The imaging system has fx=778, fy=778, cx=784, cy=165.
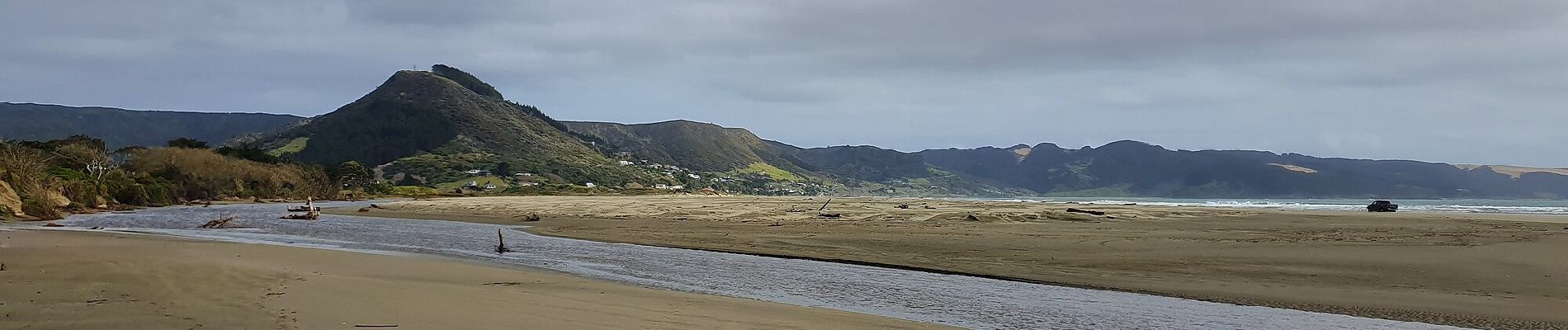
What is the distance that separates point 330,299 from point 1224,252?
17.7 m

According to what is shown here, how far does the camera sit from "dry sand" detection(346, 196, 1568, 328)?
11203 mm

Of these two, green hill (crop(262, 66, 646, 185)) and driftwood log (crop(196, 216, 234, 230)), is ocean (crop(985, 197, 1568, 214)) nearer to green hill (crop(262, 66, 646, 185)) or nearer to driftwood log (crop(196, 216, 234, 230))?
driftwood log (crop(196, 216, 234, 230))

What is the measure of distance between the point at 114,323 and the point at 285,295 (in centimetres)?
292

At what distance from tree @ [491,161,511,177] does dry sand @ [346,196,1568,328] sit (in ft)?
352

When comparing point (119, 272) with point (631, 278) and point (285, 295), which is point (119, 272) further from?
point (631, 278)

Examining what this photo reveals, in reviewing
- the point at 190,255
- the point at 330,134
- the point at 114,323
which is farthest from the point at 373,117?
the point at 114,323

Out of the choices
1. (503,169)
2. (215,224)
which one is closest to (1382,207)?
(215,224)

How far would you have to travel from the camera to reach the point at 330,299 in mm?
9531

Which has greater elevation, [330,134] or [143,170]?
[330,134]

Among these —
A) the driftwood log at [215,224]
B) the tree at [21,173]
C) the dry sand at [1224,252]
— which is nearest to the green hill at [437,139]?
the tree at [21,173]

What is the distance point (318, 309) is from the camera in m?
8.49

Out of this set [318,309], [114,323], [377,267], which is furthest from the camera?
[377,267]

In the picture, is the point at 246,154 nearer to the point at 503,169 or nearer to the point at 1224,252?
the point at 503,169

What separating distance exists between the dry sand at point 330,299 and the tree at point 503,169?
124925 mm
